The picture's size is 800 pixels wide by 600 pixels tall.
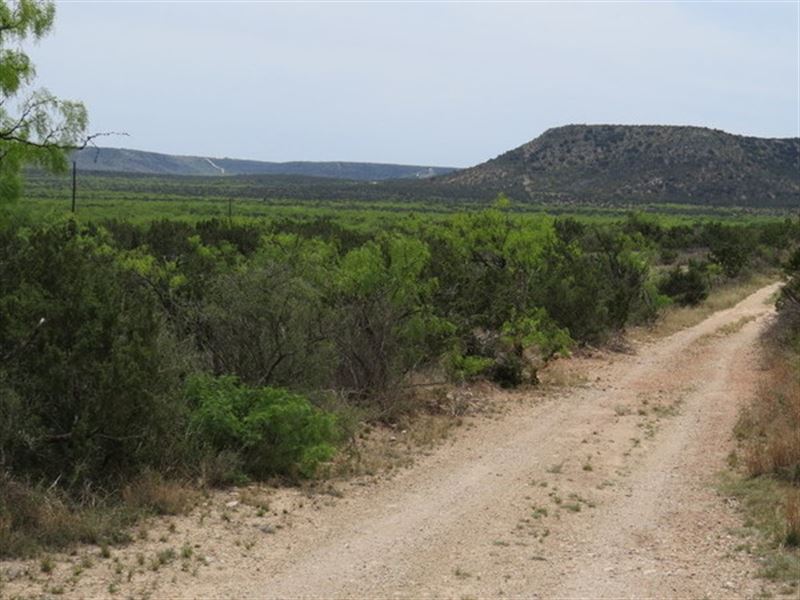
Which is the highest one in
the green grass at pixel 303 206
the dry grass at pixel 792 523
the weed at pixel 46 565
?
the green grass at pixel 303 206

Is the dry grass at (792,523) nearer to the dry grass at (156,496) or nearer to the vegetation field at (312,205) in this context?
the dry grass at (156,496)

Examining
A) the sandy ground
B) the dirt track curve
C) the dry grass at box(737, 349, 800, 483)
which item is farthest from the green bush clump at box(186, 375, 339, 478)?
the dry grass at box(737, 349, 800, 483)

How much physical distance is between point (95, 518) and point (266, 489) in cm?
237

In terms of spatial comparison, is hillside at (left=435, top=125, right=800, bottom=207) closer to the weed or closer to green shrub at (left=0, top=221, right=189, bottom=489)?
green shrub at (left=0, top=221, right=189, bottom=489)

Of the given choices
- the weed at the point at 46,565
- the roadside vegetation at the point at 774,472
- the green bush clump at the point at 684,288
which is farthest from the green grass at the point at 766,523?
the green bush clump at the point at 684,288

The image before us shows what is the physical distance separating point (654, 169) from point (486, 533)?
114 meters

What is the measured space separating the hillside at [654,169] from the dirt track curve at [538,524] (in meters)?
96.9

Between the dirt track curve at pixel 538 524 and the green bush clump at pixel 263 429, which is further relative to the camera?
the green bush clump at pixel 263 429

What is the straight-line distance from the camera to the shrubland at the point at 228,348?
384 inches

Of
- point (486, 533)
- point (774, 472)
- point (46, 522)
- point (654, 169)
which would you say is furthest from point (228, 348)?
point (654, 169)

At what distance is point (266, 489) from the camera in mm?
11094

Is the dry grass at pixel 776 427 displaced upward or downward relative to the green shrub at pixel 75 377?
downward

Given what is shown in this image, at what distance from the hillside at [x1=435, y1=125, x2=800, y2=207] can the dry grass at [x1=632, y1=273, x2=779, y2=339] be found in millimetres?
63161

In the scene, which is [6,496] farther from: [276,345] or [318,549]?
[276,345]
